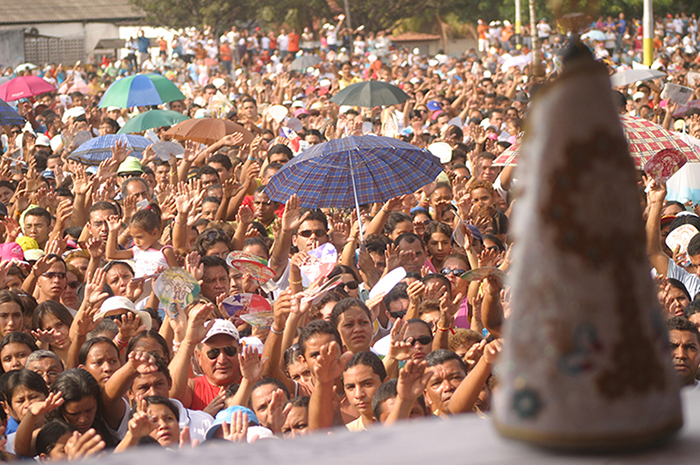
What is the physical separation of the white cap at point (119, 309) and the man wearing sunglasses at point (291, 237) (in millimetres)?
1059

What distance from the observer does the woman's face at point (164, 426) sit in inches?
153

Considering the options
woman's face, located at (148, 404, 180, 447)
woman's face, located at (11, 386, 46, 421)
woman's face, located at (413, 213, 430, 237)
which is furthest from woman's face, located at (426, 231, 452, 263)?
woman's face, located at (11, 386, 46, 421)

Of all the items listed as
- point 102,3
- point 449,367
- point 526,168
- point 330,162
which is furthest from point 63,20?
point 526,168

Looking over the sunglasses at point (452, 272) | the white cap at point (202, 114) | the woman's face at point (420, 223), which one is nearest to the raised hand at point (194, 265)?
the sunglasses at point (452, 272)

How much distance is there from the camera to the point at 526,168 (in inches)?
48.4

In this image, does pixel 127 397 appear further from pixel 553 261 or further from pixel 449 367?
pixel 553 261

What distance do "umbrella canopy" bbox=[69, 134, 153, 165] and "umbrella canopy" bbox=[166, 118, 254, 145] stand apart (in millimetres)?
464

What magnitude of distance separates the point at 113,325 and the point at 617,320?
14.3 feet

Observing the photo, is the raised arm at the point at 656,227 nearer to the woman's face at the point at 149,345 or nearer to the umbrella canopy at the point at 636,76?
the woman's face at the point at 149,345

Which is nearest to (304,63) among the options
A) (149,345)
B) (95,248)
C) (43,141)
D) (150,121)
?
(43,141)

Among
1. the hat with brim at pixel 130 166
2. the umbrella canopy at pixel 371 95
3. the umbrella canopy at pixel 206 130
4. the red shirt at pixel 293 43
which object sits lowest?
the hat with brim at pixel 130 166

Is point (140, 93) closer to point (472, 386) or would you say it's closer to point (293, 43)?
point (472, 386)

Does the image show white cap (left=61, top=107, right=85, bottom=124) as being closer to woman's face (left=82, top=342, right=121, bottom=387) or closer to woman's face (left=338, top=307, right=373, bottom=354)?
woman's face (left=82, top=342, right=121, bottom=387)

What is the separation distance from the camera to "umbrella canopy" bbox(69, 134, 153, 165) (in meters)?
9.92
